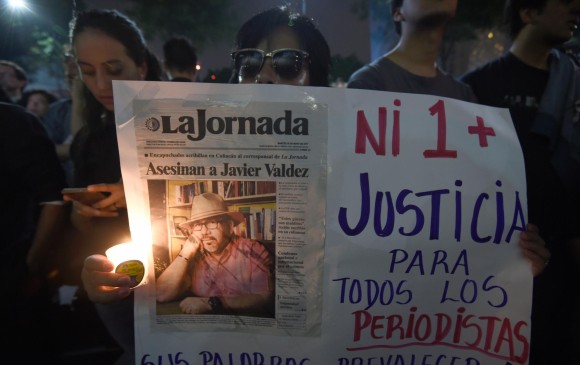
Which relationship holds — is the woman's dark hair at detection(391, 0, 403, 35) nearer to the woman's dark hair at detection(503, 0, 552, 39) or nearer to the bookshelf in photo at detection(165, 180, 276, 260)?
the woman's dark hair at detection(503, 0, 552, 39)

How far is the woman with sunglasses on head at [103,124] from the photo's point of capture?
1.27 metres

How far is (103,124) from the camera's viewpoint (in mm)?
1606

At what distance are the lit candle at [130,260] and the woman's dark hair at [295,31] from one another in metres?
0.71

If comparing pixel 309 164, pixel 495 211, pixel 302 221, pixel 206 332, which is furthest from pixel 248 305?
pixel 495 211

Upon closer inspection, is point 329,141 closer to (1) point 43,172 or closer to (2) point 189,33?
(1) point 43,172

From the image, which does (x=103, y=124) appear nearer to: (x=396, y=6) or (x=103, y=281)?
(x=103, y=281)

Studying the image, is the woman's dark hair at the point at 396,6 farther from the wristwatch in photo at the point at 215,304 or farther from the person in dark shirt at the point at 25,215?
the person in dark shirt at the point at 25,215

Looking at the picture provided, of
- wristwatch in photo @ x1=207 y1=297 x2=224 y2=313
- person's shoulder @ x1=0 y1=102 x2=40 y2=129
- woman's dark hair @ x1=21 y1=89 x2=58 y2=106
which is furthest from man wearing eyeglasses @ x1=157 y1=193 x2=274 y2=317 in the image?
woman's dark hair @ x1=21 y1=89 x2=58 y2=106

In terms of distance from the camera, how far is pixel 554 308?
4.66 ft

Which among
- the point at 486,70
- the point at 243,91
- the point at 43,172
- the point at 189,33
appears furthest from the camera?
the point at 189,33

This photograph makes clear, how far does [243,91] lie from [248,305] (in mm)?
544

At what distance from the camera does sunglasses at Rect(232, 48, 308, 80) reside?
1.26 m

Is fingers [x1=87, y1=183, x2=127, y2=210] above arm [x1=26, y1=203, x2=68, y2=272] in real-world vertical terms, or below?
above

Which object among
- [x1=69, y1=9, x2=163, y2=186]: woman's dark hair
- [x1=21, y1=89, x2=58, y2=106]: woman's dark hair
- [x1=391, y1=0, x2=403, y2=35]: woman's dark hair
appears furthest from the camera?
[x1=21, y1=89, x2=58, y2=106]: woman's dark hair
